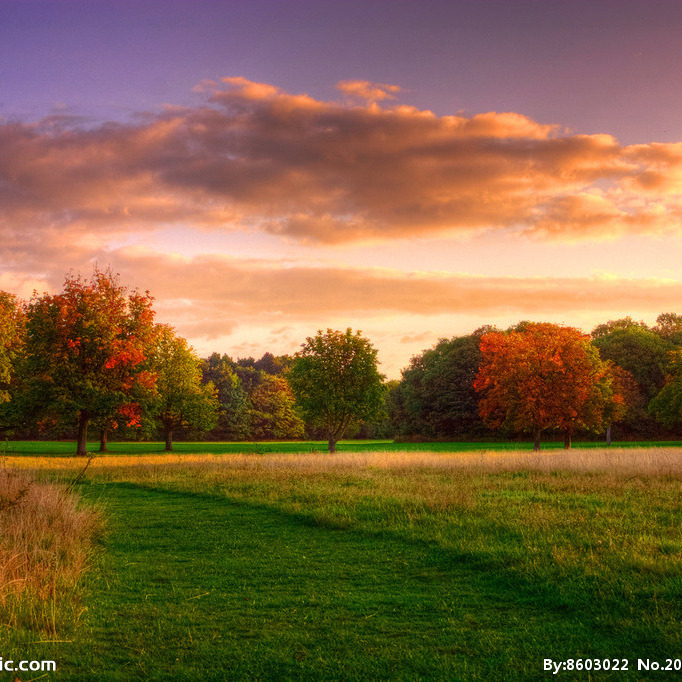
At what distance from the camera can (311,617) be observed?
7258mm

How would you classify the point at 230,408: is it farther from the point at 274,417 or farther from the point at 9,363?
the point at 9,363

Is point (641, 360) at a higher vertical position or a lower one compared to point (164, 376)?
higher

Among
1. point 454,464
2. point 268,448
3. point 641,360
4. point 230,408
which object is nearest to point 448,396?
point 641,360

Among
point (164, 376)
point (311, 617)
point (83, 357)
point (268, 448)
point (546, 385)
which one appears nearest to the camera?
point (311, 617)

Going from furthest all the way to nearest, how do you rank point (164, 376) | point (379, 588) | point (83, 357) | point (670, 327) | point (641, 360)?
point (670, 327), point (641, 360), point (164, 376), point (83, 357), point (379, 588)

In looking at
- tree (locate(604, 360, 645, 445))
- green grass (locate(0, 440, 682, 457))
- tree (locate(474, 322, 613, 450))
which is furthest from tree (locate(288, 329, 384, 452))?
tree (locate(604, 360, 645, 445))

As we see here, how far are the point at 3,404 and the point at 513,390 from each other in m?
33.3

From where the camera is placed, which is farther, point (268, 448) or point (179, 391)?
point (179, 391)

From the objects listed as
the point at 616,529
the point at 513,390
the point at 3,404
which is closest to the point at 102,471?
the point at 3,404

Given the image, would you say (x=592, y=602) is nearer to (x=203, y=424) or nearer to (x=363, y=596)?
(x=363, y=596)

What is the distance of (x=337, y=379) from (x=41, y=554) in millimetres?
28877

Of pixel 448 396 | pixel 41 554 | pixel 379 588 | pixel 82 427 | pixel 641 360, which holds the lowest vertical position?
pixel 82 427

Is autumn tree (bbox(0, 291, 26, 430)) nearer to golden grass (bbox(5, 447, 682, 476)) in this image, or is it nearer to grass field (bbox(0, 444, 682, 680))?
golden grass (bbox(5, 447, 682, 476))

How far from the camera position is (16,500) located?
11727mm
